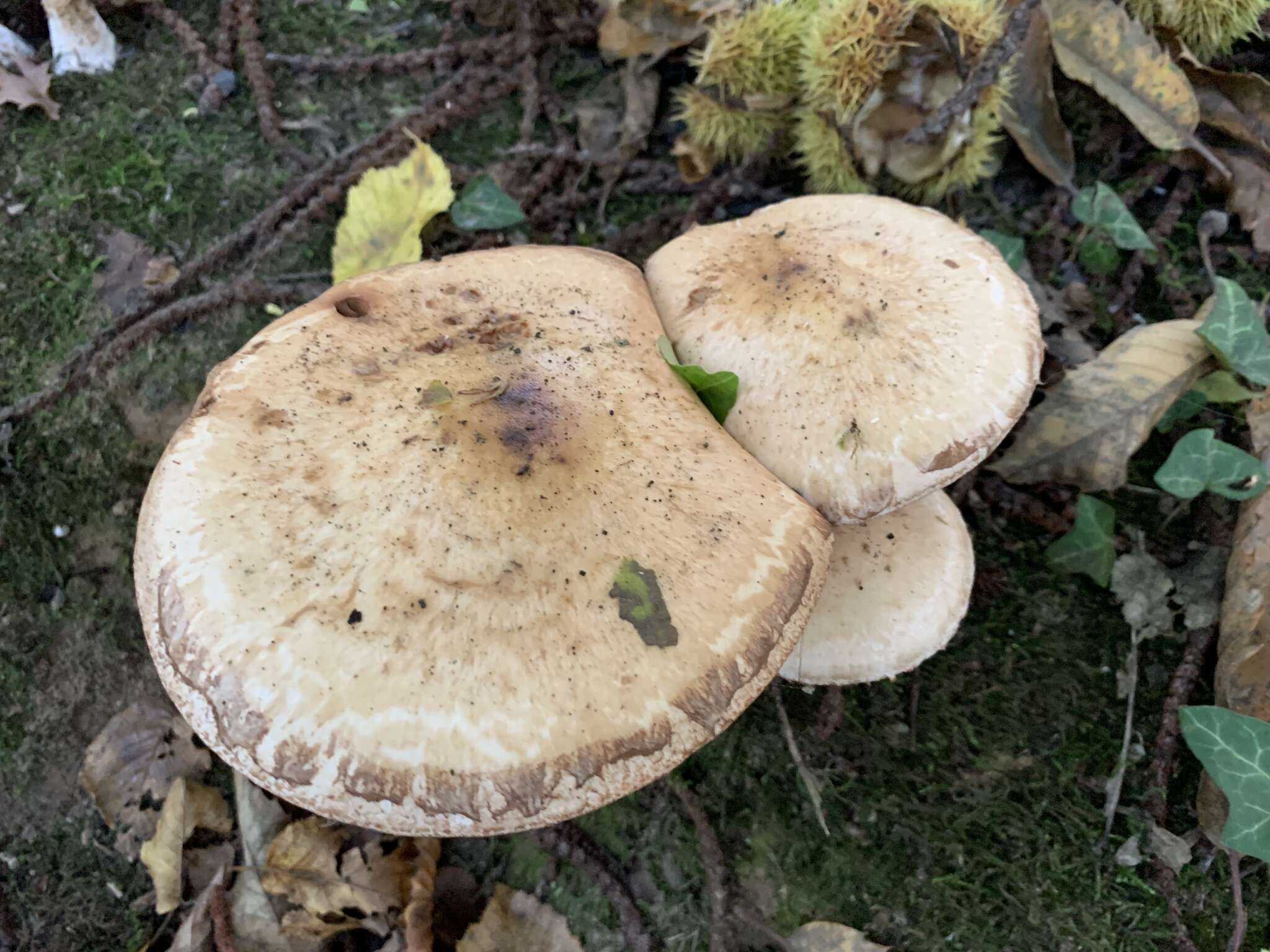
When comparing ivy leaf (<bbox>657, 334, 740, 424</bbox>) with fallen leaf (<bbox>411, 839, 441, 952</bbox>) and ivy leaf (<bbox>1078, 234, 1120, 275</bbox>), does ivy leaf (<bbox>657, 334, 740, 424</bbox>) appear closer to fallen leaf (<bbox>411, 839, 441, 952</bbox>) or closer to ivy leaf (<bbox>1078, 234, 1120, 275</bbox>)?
fallen leaf (<bbox>411, 839, 441, 952</bbox>)

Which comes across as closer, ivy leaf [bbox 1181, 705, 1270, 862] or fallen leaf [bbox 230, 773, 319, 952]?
ivy leaf [bbox 1181, 705, 1270, 862]

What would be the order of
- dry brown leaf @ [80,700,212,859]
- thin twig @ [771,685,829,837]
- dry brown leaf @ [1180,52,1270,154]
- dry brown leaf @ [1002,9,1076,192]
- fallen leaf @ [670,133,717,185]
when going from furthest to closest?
1. fallen leaf @ [670,133,717,185]
2. dry brown leaf @ [1002,9,1076,192]
3. dry brown leaf @ [1180,52,1270,154]
4. dry brown leaf @ [80,700,212,859]
5. thin twig @ [771,685,829,837]

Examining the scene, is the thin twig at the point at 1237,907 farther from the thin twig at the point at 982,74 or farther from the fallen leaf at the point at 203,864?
the fallen leaf at the point at 203,864

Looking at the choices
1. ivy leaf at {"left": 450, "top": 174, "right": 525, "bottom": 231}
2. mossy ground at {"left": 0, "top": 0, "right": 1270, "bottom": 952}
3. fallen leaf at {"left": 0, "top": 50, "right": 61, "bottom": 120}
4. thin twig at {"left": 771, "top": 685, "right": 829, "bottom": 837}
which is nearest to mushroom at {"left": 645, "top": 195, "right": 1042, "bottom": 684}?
thin twig at {"left": 771, "top": 685, "right": 829, "bottom": 837}

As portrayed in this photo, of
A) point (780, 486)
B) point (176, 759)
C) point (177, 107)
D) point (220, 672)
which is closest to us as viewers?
point (220, 672)

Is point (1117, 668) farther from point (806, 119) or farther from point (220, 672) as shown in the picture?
point (220, 672)

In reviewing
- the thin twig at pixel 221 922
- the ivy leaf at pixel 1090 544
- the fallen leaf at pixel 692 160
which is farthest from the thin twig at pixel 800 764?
the fallen leaf at pixel 692 160

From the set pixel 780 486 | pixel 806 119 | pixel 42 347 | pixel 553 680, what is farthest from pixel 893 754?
pixel 42 347
